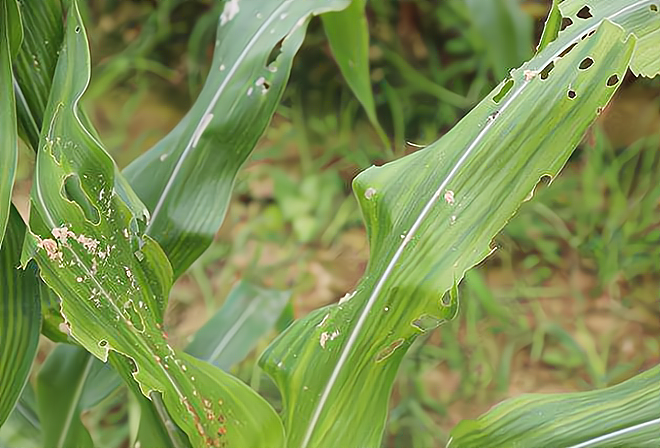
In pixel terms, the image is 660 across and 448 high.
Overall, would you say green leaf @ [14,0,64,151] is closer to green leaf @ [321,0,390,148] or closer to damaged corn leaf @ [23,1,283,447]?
damaged corn leaf @ [23,1,283,447]

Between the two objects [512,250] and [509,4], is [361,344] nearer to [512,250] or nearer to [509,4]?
[509,4]

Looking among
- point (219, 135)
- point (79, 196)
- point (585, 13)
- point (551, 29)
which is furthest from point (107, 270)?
point (585, 13)

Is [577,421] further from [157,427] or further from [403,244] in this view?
[157,427]

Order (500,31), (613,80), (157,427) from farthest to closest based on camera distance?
(500,31), (157,427), (613,80)

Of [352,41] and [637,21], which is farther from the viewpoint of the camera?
[352,41]

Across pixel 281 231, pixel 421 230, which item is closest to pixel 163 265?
pixel 421 230

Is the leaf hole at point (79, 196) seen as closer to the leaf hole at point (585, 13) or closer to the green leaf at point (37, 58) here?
the green leaf at point (37, 58)

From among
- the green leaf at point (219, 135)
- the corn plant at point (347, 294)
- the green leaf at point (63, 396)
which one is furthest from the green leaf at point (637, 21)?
the green leaf at point (63, 396)
